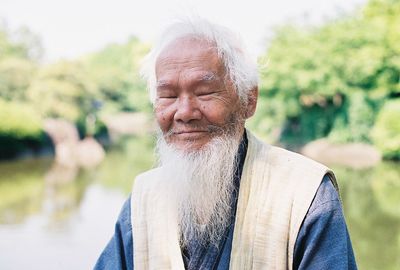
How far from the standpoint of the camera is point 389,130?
18.6 metres

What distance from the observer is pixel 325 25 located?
2111cm

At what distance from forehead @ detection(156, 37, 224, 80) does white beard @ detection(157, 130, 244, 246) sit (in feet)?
0.69

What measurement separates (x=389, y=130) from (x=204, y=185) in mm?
18383

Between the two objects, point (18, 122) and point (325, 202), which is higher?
point (325, 202)

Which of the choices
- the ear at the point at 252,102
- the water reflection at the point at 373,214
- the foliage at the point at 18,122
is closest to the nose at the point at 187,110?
the ear at the point at 252,102

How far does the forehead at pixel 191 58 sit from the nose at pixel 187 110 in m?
0.08

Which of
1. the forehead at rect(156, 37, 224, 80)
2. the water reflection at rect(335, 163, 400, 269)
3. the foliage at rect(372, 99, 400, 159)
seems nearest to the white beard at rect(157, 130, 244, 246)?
the forehead at rect(156, 37, 224, 80)

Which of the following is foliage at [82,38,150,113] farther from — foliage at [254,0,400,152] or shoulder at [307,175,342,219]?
shoulder at [307,175,342,219]

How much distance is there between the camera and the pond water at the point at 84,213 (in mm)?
7320

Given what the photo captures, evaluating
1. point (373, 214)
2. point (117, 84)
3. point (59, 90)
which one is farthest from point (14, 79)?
point (373, 214)

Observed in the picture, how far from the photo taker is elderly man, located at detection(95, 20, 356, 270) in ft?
4.42

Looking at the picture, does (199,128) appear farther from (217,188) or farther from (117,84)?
(117,84)

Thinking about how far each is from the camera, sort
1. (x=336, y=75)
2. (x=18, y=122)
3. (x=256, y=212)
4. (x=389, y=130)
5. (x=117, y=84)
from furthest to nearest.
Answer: (x=117, y=84) < (x=18, y=122) < (x=336, y=75) < (x=389, y=130) < (x=256, y=212)

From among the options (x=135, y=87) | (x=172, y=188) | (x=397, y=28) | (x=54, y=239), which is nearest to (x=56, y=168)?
(x=54, y=239)
